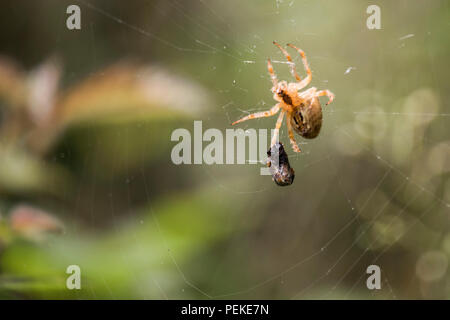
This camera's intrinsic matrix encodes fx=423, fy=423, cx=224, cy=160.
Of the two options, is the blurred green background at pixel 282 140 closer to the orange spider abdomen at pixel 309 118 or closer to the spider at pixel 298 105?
the spider at pixel 298 105

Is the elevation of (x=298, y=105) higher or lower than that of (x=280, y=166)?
higher

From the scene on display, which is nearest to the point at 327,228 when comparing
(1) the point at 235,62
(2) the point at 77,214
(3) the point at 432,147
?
(3) the point at 432,147

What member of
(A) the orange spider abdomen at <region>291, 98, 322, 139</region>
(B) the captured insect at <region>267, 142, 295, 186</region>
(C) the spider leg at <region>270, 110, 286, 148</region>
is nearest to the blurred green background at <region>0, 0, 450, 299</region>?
(C) the spider leg at <region>270, 110, 286, 148</region>

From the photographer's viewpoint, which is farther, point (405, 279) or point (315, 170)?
point (315, 170)

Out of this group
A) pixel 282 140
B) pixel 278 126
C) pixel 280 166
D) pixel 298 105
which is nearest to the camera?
pixel 280 166

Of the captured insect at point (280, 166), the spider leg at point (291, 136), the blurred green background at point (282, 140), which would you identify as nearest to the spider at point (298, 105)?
the spider leg at point (291, 136)

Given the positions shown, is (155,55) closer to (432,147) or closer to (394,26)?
(394,26)

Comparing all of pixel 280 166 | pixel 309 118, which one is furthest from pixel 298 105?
pixel 280 166

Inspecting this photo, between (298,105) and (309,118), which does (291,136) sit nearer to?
(298,105)
